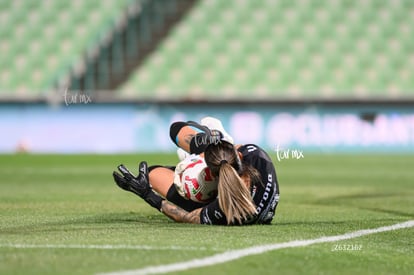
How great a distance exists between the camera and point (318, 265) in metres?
4.78

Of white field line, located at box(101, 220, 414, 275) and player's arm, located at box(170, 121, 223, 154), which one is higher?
player's arm, located at box(170, 121, 223, 154)

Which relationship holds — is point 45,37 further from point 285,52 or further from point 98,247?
point 98,247

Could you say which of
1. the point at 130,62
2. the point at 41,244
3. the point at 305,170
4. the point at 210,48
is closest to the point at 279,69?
the point at 210,48

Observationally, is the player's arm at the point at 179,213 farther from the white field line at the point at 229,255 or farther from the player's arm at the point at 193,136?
the white field line at the point at 229,255

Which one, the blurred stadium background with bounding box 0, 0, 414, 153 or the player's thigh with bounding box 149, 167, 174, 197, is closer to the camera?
the player's thigh with bounding box 149, 167, 174, 197

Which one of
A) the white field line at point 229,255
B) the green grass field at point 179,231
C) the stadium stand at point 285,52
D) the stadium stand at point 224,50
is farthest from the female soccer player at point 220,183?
the stadium stand at point 224,50

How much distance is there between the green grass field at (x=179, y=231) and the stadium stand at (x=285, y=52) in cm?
1075

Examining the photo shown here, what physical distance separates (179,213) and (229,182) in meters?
0.82

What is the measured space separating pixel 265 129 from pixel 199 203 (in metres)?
16.0

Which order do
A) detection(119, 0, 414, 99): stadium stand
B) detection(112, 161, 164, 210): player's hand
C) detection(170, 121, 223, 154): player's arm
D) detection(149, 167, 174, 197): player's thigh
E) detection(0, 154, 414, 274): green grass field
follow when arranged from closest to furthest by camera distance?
detection(0, 154, 414, 274): green grass field
detection(170, 121, 223, 154): player's arm
detection(112, 161, 164, 210): player's hand
detection(149, 167, 174, 197): player's thigh
detection(119, 0, 414, 99): stadium stand

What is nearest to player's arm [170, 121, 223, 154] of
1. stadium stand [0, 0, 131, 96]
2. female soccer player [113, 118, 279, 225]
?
female soccer player [113, 118, 279, 225]

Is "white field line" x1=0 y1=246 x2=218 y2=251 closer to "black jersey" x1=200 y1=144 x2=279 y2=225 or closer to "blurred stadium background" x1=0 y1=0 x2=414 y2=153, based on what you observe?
"black jersey" x1=200 y1=144 x2=279 y2=225

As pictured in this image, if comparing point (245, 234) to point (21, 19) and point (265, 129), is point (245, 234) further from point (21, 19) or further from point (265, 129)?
point (21, 19)

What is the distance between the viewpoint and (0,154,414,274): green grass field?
468 cm
